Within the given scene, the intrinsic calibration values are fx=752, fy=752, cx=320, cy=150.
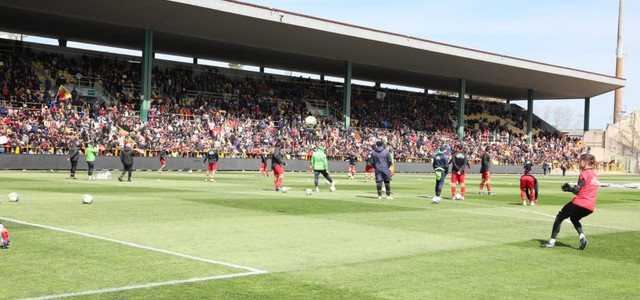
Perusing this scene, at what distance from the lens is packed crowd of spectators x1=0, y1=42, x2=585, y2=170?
47781mm

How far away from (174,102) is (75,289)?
5086 centimetres

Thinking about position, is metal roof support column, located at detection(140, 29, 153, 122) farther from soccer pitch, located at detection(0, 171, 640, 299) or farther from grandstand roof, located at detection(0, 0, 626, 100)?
soccer pitch, located at detection(0, 171, 640, 299)

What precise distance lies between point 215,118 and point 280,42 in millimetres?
8451

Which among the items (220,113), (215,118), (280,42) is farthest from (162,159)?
(280,42)

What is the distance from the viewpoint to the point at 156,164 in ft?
161

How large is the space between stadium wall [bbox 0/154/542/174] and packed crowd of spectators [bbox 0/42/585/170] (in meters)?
0.84

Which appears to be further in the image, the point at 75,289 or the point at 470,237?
the point at 470,237

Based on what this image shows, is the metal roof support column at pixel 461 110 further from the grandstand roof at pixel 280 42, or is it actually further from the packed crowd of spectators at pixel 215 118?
the grandstand roof at pixel 280 42

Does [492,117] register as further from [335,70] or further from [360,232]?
[360,232]

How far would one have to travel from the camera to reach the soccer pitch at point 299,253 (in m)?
8.73

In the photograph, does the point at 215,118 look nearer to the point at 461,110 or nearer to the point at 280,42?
the point at 280,42

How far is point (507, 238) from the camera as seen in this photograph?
14.4m

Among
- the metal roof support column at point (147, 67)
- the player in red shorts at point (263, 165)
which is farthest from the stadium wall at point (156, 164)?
the player in red shorts at point (263, 165)

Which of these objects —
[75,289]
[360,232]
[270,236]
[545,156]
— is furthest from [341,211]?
[545,156]
